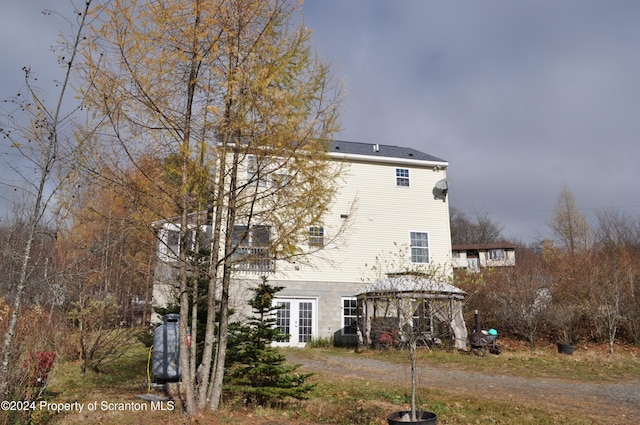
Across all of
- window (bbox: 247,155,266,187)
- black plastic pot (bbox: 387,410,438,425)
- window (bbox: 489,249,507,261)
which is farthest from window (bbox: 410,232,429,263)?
window (bbox: 489,249,507,261)

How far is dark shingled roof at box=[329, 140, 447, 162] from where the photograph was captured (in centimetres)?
2097

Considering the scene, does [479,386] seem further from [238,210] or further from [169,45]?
[169,45]

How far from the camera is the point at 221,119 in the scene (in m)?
6.55

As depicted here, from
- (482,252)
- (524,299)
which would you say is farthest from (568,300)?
(482,252)

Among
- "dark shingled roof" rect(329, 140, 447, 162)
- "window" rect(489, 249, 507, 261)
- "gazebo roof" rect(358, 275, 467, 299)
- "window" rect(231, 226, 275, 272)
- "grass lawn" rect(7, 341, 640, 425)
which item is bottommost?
"grass lawn" rect(7, 341, 640, 425)

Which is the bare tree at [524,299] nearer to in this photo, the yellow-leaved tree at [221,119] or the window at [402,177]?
the window at [402,177]

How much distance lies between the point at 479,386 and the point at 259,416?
5666 millimetres

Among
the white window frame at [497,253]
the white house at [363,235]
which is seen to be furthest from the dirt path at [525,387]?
the white window frame at [497,253]

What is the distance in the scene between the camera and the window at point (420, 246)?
19.9 metres

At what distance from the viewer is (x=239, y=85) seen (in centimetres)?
652

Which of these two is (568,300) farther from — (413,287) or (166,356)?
(166,356)

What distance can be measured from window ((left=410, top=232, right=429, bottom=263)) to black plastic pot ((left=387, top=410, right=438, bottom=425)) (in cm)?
1390

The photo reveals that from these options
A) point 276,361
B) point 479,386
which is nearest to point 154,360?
point 276,361

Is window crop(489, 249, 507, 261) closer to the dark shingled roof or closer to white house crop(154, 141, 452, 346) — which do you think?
the dark shingled roof
